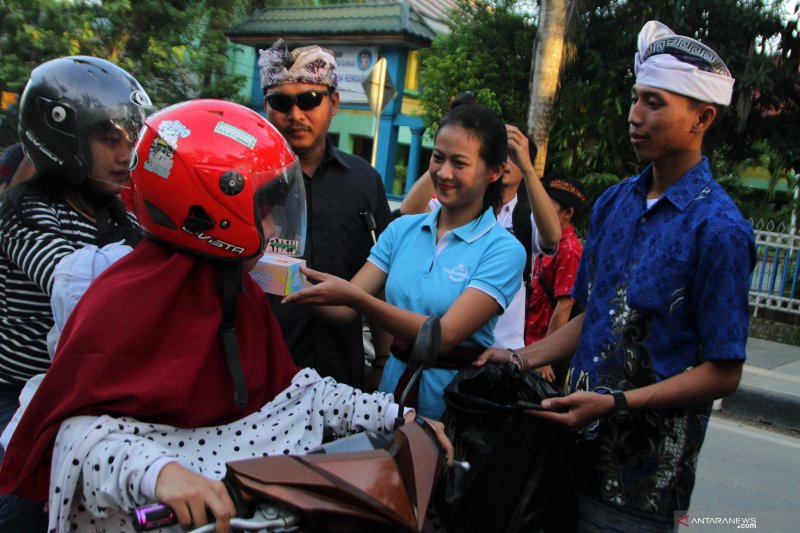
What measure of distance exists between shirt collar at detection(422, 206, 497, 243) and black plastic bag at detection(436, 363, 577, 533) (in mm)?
553

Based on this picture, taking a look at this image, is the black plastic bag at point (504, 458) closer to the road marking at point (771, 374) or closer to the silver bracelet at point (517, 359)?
the silver bracelet at point (517, 359)

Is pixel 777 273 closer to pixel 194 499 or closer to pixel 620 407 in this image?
pixel 620 407

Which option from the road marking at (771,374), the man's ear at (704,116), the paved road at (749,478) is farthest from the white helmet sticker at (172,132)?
the road marking at (771,374)

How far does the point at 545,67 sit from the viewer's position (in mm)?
10617

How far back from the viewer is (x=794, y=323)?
11.5 metres

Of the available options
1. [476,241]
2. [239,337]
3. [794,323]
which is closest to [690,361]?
[476,241]

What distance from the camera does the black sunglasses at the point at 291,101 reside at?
2.82 meters

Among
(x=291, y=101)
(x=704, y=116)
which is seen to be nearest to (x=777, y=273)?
(x=704, y=116)

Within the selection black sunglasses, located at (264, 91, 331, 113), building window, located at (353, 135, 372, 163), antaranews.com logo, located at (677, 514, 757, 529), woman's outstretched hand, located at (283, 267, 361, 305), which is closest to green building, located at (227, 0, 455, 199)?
building window, located at (353, 135, 372, 163)

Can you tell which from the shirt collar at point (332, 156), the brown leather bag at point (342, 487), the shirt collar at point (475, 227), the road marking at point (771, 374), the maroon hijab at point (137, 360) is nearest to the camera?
the brown leather bag at point (342, 487)

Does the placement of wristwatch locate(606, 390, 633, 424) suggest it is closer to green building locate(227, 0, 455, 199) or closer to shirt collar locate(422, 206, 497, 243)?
shirt collar locate(422, 206, 497, 243)

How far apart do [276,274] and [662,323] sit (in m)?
1.08

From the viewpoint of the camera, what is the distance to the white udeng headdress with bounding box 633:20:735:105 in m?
2.08

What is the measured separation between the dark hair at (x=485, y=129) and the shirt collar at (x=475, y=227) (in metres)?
0.07
